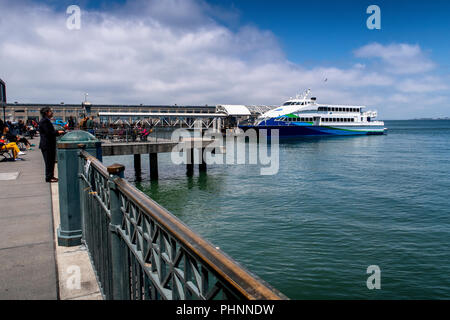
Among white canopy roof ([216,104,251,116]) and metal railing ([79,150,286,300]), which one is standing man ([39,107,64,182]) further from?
white canopy roof ([216,104,251,116])

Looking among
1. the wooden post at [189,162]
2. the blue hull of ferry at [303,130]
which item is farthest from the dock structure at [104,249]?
the blue hull of ferry at [303,130]

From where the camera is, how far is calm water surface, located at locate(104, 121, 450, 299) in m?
8.96

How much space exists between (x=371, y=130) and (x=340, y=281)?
8106cm

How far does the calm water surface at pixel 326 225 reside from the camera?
29.4 ft

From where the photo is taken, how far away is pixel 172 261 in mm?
1919

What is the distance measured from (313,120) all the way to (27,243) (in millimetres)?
69479

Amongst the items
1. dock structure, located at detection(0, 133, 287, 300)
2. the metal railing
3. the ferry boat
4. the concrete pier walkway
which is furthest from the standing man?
the ferry boat

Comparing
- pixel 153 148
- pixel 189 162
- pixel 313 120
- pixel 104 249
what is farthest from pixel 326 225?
pixel 313 120

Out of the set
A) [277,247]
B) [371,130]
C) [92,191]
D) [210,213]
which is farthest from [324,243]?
[371,130]

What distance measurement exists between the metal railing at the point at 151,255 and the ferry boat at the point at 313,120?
200 feet

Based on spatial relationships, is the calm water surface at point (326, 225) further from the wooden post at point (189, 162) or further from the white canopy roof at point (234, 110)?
the white canopy roof at point (234, 110)

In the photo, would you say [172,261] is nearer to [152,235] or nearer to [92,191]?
[152,235]

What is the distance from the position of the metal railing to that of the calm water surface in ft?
10.8

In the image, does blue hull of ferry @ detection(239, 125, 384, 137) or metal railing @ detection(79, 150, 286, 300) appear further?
blue hull of ferry @ detection(239, 125, 384, 137)
